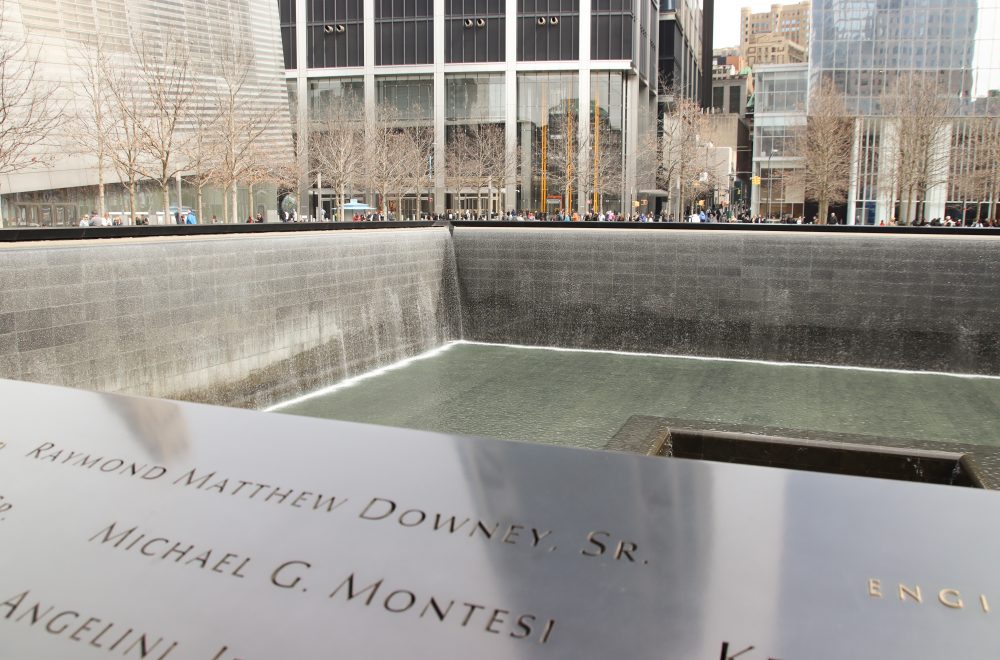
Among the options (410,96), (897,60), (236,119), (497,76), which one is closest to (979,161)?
(897,60)

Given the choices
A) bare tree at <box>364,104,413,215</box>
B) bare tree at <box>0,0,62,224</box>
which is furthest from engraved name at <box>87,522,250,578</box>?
bare tree at <box>364,104,413,215</box>

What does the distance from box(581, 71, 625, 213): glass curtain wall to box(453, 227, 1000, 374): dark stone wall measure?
29987mm

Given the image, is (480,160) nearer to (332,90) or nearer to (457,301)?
(332,90)

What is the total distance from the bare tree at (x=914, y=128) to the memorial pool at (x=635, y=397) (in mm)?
22157

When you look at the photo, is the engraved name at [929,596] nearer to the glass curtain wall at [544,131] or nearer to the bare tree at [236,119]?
the bare tree at [236,119]

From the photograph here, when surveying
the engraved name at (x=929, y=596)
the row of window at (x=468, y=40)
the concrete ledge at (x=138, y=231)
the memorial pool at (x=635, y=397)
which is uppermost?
the row of window at (x=468, y=40)

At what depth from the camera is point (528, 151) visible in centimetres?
5000

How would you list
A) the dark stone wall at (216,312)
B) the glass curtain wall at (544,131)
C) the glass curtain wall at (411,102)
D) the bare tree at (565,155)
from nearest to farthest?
the dark stone wall at (216,312) → the bare tree at (565,155) → the glass curtain wall at (544,131) → the glass curtain wall at (411,102)

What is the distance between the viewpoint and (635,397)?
1359 cm

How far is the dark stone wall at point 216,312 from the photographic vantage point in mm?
9344

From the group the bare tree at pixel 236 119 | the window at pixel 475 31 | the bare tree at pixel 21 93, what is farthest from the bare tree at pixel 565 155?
the bare tree at pixel 21 93

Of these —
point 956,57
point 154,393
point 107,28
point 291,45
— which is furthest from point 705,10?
point 154,393

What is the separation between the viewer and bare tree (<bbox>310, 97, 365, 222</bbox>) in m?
→ 37.0

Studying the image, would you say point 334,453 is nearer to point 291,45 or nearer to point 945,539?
point 945,539
